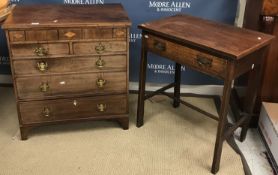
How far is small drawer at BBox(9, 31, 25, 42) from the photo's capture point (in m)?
1.95

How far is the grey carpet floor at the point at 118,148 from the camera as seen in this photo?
6.68 feet

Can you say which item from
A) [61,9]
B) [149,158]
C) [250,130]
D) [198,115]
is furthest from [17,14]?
[250,130]

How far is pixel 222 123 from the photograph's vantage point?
1.89 meters

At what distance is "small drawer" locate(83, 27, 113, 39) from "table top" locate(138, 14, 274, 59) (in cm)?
21

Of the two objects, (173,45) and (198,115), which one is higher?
(173,45)

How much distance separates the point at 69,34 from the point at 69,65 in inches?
7.6

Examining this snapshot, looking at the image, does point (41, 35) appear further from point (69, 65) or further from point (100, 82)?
point (100, 82)

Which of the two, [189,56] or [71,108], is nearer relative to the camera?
[189,56]

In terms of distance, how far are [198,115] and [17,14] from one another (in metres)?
1.43

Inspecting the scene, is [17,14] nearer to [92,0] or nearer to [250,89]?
[92,0]

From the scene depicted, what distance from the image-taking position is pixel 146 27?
2.04 metres

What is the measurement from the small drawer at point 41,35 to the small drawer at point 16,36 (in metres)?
0.03

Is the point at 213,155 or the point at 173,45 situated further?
the point at 213,155

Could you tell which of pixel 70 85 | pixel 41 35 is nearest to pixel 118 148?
pixel 70 85
